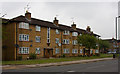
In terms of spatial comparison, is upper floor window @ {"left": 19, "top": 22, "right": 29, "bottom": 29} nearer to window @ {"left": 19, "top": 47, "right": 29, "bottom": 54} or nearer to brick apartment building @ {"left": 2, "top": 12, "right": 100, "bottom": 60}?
brick apartment building @ {"left": 2, "top": 12, "right": 100, "bottom": 60}

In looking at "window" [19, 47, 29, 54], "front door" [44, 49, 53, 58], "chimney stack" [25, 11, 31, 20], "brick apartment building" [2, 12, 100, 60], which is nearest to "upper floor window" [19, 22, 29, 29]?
"brick apartment building" [2, 12, 100, 60]

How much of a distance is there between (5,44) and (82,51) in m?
24.6

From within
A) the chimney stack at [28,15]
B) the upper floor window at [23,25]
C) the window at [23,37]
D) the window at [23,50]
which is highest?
the chimney stack at [28,15]

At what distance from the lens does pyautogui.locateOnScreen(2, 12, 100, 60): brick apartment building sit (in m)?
33.6

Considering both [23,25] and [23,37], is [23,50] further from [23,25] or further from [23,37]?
[23,25]

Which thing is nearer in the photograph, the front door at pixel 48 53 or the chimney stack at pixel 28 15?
the chimney stack at pixel 28 15

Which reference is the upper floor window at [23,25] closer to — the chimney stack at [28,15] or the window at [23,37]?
the window at [23,37]

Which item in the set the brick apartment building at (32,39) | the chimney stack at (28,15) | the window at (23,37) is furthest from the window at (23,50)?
the chimney stack at (28,15)

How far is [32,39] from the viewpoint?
36125 millimetres

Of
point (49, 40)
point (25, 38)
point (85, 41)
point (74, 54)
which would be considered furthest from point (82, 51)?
point (25, 38)

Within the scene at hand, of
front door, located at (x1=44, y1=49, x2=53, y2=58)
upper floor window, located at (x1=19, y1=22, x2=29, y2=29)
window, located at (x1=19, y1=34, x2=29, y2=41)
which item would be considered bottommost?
front door, located at (x1=44, y1=49, x2=53, y2=58)

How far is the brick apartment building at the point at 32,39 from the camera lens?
33.6m

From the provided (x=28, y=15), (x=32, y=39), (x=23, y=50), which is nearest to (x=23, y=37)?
(x=32, y=39)

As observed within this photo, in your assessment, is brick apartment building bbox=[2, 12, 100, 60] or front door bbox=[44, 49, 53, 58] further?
front door bbox=[44, 49, 53, 58]
